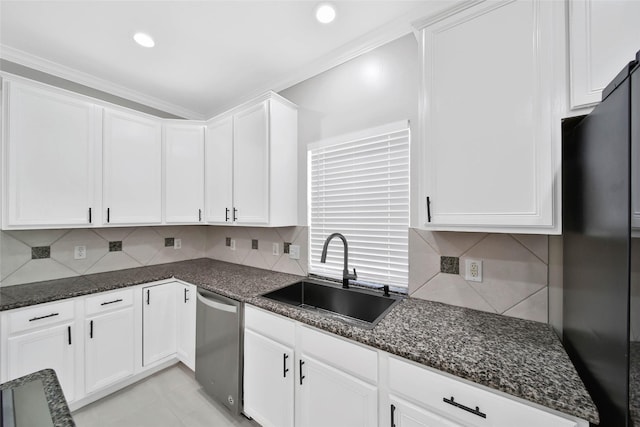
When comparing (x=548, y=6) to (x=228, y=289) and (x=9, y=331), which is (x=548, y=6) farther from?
(x=9, y=331)

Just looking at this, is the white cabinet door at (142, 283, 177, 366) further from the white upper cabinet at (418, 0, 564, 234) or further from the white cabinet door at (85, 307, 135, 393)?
the white upper cabinet at (418, 0, 564, 234)

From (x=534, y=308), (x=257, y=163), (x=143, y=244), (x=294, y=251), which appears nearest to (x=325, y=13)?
(x=257, y=163)

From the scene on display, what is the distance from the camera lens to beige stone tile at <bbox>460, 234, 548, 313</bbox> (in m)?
1.27

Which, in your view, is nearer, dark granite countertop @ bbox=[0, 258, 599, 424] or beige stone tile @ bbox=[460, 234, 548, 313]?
dark granite countertop @ bbox=[0, 258, 599, 424]

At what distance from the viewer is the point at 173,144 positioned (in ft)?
8.24

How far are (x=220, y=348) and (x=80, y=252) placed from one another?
5.21 ft

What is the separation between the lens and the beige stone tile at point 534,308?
4.06ft

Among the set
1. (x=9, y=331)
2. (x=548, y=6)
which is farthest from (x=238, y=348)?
(x=548, y=6)

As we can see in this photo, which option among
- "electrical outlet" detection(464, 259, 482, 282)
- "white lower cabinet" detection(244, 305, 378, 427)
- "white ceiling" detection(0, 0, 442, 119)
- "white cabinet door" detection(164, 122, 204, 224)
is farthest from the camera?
"white cabinet door" detection(164, 122, 204, 224)

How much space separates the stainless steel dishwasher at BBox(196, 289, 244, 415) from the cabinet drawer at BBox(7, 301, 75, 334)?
2.75 ft

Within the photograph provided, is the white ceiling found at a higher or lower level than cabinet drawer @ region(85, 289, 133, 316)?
higher

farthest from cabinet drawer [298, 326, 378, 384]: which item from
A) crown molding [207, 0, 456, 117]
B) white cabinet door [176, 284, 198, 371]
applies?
crown molding [207, 0, 456, 117]

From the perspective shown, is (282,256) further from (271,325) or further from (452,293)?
(452,293)

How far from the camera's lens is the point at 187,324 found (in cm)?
217
